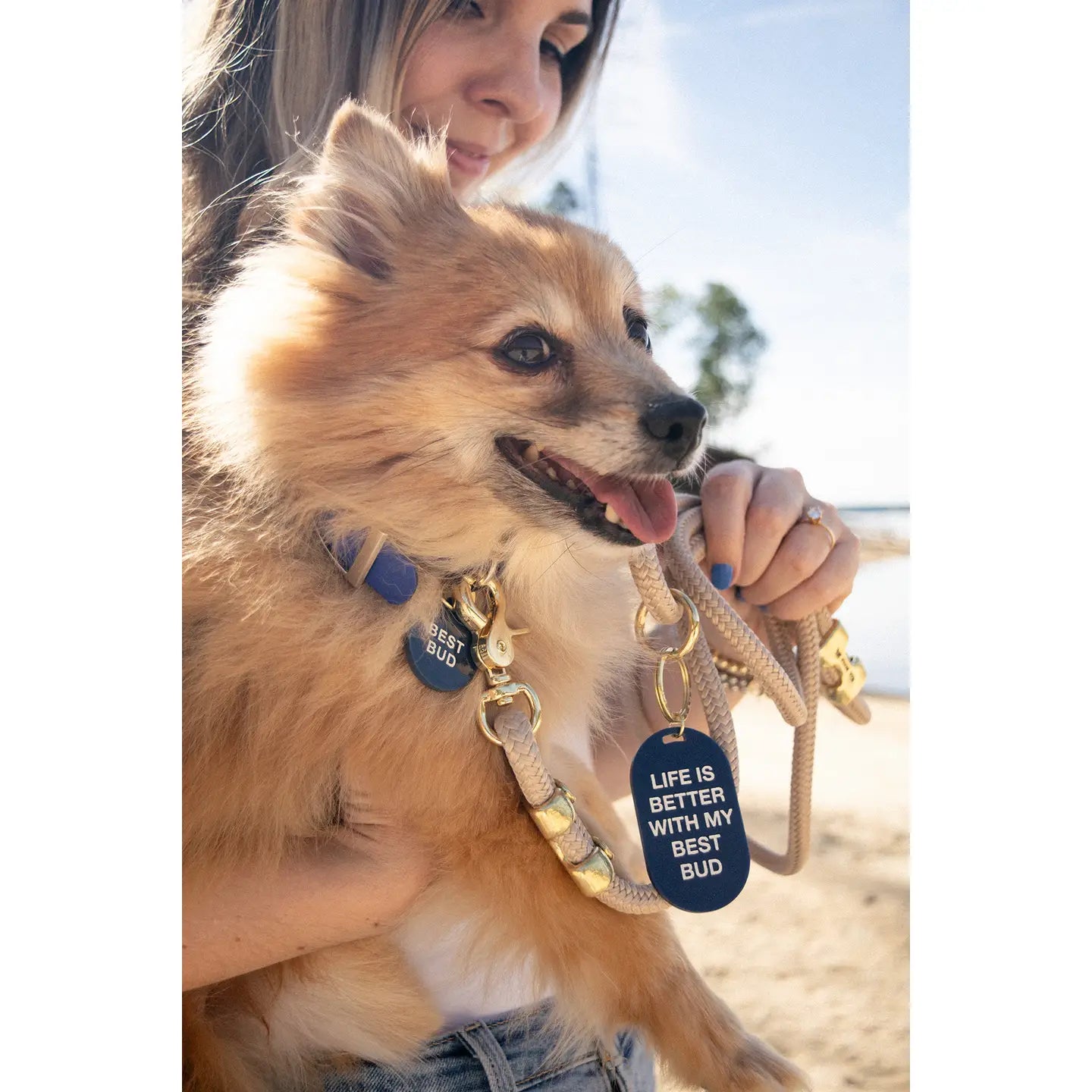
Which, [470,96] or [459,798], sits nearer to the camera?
[459,798]

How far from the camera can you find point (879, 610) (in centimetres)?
155

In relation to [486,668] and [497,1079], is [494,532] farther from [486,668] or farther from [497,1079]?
[497,1079]

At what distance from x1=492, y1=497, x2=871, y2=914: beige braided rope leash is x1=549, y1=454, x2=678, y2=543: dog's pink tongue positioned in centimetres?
3

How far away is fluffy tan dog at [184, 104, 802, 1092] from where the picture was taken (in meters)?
1.13

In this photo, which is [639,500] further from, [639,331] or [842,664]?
[842,664]

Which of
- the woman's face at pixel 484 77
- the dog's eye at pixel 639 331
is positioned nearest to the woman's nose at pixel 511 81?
the woman's face at pixel 484 77

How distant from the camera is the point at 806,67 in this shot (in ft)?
5.31

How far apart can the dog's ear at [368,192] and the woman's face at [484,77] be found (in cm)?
15

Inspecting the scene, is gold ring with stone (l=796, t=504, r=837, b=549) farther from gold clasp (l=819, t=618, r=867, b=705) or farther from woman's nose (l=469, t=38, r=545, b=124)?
woman's nose (l=469, t=38, r=545, b=124)

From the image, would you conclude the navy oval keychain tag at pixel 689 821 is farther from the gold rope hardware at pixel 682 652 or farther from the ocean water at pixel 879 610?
the ocean water at pixel 879 610

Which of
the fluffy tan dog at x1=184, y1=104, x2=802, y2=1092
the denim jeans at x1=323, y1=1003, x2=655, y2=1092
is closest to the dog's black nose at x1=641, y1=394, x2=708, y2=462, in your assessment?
the fluffy tan dog at x1=184, y1=104, x2=802, y2=1092

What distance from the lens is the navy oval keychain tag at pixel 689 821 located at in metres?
1.08
